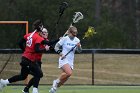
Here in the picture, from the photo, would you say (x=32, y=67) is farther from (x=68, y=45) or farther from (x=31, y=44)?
(x=68, y=45)

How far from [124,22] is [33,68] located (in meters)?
36.0

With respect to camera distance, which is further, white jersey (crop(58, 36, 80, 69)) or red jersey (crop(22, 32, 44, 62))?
white jersey (crop(58, 36, 80, 69))

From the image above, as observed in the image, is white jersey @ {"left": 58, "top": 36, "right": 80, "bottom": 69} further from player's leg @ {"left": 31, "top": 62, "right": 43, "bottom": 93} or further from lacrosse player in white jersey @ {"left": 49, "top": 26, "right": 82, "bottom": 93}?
player's leg @ {"left": 31, "top": 62, "right": 43, "bottom": 93}

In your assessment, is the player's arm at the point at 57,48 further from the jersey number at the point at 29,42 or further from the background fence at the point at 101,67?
the background fence at the point at 101,67

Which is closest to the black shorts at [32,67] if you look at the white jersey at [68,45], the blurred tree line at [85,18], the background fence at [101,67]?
the white jersey at [68,45]

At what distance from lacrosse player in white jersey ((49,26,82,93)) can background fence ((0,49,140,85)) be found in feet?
23.4

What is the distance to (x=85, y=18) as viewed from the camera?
1698 inches

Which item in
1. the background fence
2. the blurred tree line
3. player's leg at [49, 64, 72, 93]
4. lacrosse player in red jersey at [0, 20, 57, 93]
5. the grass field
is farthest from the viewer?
the blurred tree line

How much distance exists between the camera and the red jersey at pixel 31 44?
17.3 m

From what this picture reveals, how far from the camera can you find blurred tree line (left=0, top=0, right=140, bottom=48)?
41625 millimetres

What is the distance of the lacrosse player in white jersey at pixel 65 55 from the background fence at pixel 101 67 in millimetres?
7127

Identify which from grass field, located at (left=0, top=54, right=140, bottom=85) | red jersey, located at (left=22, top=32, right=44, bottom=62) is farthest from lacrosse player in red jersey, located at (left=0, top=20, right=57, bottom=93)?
grass field, located at (left=0, top=54, right=140, bottom=85)

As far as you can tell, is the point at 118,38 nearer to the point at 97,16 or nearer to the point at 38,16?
the point at 97,16

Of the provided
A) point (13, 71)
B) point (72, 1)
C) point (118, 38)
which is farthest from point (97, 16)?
point (13, 71)
